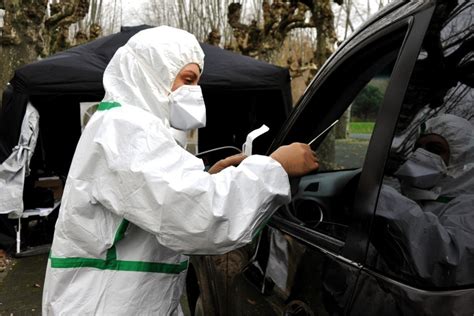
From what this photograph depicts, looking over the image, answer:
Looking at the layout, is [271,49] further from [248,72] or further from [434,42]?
[434,42]

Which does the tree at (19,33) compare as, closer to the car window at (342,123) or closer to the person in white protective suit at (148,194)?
the car window at (342,123)

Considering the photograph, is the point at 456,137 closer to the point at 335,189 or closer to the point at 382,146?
the point at 382,146

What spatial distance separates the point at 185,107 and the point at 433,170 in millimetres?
838

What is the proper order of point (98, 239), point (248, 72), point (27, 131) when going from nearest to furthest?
point (98, 239) → point (27, 131) → point (248, 72)

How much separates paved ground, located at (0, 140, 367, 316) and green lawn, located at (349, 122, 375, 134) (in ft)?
8.51

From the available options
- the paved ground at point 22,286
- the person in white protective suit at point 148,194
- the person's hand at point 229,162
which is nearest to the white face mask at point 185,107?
the person in white protective suit at point 148,194

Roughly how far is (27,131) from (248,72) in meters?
2.94

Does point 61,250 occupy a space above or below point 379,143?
below

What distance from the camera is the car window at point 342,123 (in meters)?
1.68

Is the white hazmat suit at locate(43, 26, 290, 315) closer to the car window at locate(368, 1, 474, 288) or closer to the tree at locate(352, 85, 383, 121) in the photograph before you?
the car window at locate(368, 1, 474, 288)

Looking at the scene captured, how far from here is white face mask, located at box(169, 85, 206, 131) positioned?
5.51 feet

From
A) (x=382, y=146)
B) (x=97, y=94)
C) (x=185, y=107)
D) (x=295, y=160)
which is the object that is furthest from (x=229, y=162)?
(x=97, y=94)

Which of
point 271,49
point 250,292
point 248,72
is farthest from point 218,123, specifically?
point 250,292

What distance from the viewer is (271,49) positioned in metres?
12.8
